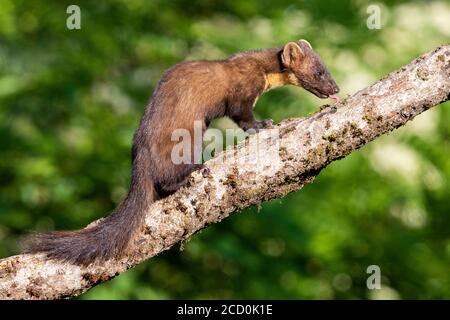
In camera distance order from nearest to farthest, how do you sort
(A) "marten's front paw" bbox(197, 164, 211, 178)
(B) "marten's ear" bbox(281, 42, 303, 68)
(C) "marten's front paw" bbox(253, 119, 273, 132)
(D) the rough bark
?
1. (D) the rough bark
2. (A) "marten's front paw" bbox(197, 164, 211, 178)
3. (C) "marten's front paw" bbox(253, 119, 273, 132)
4. (B) "marten's ear" bbox(281, 42, 303, 68)

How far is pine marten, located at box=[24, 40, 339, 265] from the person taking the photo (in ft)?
16.8

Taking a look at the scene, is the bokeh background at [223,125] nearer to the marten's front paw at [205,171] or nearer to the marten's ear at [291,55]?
the marten's ear at [291,55]

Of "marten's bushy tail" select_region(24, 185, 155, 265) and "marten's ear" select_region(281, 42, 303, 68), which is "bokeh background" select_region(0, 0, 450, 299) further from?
"marten's bushy tail" select_region(24, 185, 155, 265)

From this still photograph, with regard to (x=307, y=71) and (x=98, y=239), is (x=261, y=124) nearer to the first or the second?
(x=307, y=71)

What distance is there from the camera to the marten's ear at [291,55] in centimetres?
654

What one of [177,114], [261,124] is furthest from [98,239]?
[261,124]

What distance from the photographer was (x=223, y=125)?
10.1m

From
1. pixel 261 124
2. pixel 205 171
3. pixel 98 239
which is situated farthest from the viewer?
pixel 261 124

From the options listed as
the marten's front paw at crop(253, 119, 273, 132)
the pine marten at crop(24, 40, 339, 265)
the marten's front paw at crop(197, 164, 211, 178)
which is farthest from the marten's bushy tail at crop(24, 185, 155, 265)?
the marten's front paw at crop(253, 119, 273, 132)

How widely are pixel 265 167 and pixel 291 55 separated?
6.31 feet

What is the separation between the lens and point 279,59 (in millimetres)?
6680

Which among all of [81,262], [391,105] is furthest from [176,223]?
[391,105]

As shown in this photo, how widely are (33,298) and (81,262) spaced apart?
0.39m
